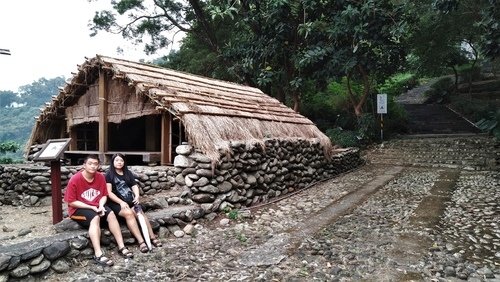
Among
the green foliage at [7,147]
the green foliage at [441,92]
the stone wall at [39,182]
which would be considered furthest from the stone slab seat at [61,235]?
the green foliage at [441,92]

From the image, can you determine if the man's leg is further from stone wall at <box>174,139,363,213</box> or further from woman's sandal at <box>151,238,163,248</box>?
stone wall at <box>174,139,363,213</box>

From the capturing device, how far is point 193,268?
151 inches

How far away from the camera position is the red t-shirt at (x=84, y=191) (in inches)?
→ 164

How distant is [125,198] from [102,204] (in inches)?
15.8

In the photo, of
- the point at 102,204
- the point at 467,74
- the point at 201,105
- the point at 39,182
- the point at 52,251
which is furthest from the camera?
the point at 467,74

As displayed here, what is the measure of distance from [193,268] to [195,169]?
2328 mm

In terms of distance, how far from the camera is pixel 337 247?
434cm

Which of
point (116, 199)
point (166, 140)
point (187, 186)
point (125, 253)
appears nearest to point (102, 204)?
point (116, 199)

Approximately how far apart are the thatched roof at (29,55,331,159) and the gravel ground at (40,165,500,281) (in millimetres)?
1690

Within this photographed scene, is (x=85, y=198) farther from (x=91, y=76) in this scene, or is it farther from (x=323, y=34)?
(x=323, y=34)

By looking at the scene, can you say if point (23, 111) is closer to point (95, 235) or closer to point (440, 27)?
point (440, 27)

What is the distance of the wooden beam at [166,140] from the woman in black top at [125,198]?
6.60ft

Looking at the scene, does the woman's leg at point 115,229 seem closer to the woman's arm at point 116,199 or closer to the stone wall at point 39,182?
the woman's arm at point 116,199

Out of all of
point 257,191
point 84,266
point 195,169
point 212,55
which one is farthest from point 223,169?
point 212,55
